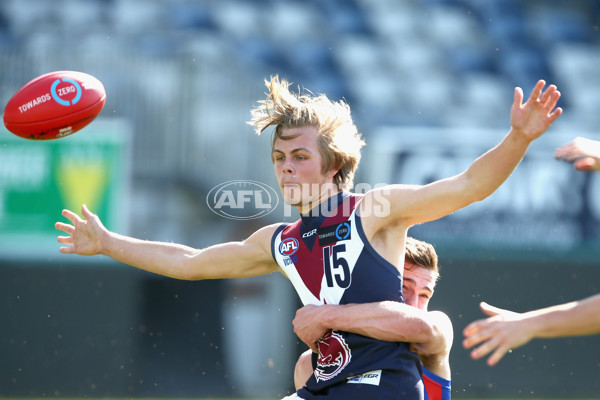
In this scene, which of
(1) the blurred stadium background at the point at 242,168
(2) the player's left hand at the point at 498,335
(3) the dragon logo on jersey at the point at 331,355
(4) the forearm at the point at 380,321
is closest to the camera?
(2) the player's left hand at the point at 498,335

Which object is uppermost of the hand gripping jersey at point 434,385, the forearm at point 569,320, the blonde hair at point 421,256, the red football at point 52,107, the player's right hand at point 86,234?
the red football at point 52,107

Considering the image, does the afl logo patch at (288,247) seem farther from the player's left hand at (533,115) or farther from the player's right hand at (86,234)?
the player's left hand at (533,115)

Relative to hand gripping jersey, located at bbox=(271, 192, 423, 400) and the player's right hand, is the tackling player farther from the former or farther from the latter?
the player's right hand

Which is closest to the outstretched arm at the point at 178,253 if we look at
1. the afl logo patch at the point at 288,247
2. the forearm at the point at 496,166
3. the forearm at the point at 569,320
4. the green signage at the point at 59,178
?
the afl logo patch at the point at 288,247

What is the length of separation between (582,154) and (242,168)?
7835 mm

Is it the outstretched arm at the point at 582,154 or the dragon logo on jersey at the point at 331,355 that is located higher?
the outstretched arm at the point at 582,154

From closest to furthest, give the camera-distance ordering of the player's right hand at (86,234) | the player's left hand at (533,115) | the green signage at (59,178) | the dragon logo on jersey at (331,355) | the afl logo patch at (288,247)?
1. the player's left hand at (533,115)
2. the dragon logo on jersey at (331,355)
3. the afl logo patch at (288,247)
4. the player's right hand at (86,234)
5. the green signage at (59,178)

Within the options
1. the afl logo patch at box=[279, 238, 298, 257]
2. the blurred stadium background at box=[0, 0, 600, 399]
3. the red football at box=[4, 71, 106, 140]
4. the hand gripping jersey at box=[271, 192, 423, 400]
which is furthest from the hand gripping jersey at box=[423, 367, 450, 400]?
the blurred stadium background at box=[0, 0, 600, 399]

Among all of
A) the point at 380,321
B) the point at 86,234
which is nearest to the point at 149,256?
the point at 86,234

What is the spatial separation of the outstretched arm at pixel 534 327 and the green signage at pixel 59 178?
315 inches

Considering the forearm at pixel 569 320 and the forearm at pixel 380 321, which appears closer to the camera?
the forearm at pixel 569 320

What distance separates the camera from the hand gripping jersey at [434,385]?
3.96 metres

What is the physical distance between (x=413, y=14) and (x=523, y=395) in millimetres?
5685

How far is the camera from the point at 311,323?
3.50m
